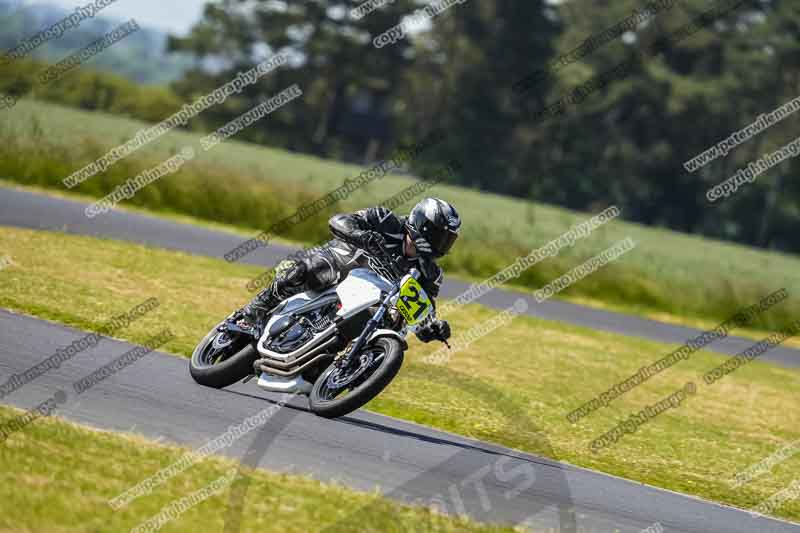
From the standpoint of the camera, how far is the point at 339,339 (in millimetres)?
9125

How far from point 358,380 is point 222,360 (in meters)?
1.77

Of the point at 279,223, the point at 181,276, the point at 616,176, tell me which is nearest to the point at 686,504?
the point at 181,276

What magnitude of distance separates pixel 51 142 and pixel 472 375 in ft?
53.2

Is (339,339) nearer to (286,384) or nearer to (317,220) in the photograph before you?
(286,384)

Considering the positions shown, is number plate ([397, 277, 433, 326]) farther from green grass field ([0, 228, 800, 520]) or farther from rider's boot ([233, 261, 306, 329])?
green grass field ([0, 228, 800, 520])

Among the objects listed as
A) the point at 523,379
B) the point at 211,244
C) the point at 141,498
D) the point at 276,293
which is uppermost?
the point at 141,498

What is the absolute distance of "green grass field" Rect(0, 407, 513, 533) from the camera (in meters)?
5.88

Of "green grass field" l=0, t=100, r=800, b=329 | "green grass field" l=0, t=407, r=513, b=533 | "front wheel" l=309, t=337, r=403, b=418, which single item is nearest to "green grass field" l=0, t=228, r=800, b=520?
"front wheel" l=309, t=337, r=403, b=418

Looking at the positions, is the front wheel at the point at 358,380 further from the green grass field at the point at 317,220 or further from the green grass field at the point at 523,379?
the green grass field at the point at 317,220

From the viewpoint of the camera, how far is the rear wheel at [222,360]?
31.8 ft

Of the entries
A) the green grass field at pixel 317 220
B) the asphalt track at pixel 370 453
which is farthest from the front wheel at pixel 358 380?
the green grass field at pixel 317 220

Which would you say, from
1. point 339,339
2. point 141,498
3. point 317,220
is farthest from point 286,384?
point 317,220

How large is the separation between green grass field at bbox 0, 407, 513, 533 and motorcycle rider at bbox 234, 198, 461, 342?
234 cm

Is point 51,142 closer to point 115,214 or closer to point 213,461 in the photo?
point 115,214
